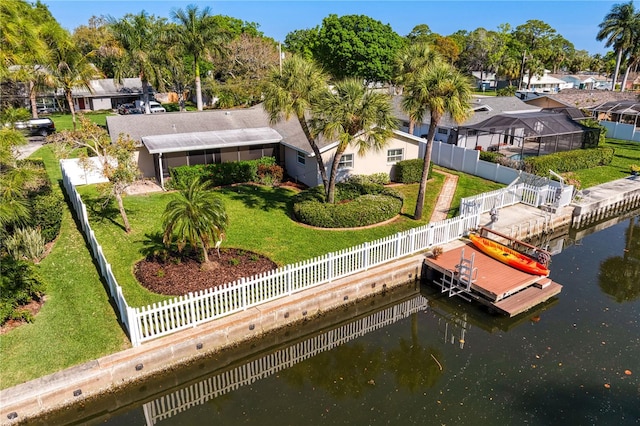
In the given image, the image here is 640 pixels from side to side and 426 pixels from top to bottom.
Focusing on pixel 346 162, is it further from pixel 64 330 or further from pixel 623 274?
pixel 64 330

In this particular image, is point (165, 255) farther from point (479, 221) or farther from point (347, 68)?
point (347, 68)

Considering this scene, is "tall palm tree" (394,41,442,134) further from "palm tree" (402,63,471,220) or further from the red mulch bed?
the red mulch bed

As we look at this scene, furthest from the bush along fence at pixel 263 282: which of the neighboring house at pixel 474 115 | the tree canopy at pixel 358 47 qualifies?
the tree canopy at pixel 358 47

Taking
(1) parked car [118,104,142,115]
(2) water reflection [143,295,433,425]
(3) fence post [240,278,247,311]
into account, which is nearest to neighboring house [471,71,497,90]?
(1) parked car [118,104,142,115]

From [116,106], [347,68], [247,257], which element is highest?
[347,68]

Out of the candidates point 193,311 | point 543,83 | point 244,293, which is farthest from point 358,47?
point 193,311

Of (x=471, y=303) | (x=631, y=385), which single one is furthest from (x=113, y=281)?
(x=631, y=385)
